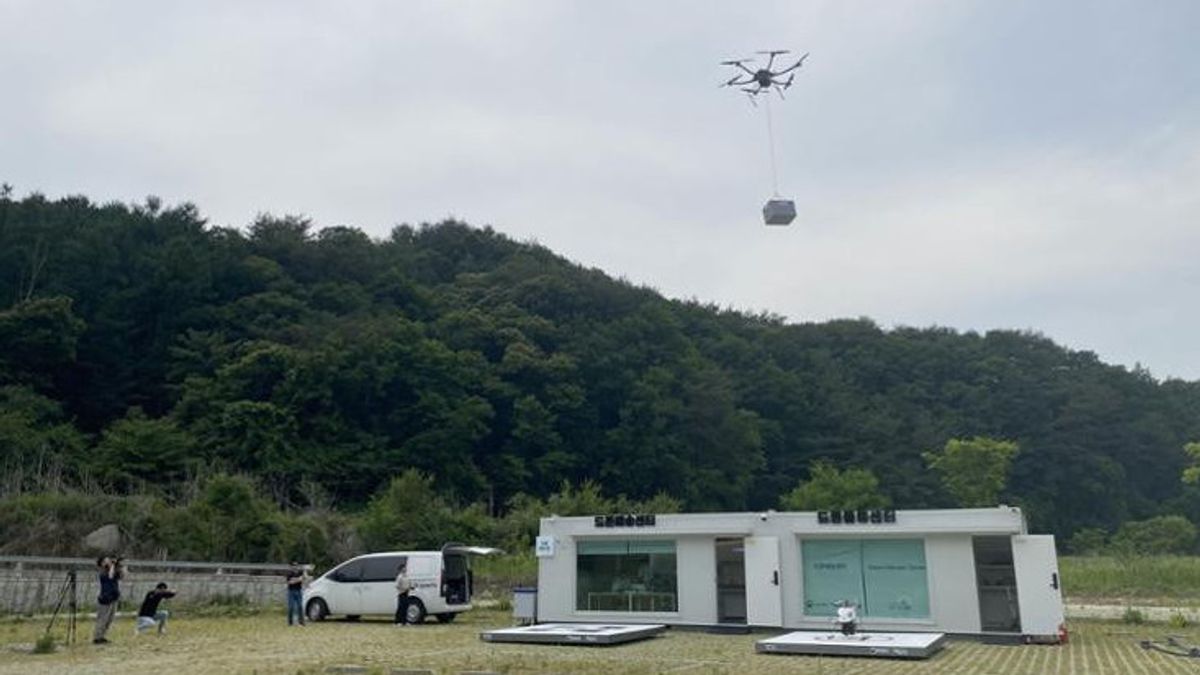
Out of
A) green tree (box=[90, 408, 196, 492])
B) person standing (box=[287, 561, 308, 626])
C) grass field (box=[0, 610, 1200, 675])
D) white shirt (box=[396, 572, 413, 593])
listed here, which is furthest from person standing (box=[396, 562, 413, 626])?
green tree (box=[90, 408, 196, 492])

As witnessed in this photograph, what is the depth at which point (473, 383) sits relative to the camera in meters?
54.2

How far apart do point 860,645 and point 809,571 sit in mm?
4490

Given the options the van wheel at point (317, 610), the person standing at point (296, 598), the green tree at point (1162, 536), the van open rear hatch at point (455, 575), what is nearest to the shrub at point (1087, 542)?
the green tree at point (1162, 536)

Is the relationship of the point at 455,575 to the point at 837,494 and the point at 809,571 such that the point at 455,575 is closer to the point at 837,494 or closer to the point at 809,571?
the point at 809,571

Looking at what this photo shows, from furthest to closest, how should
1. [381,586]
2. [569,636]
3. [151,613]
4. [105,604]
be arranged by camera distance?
[381,586] < [151,613] < [569,636] < [105,604]

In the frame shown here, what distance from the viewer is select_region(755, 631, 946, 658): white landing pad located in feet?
45.0

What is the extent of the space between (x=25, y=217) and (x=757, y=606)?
48679mm

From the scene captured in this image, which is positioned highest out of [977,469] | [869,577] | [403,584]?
[977,469]

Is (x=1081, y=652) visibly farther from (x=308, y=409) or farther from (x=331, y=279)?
(x=331, y=279)

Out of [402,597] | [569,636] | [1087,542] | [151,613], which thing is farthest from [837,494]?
[151,613]

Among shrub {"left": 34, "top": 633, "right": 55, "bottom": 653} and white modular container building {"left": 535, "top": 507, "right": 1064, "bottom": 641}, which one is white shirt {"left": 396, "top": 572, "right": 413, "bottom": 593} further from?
shrub {"left": 34, "top": 633, "right": 55, "bottom": 653}

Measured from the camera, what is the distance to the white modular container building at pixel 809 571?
17062 mm

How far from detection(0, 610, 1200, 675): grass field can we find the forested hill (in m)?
20.5

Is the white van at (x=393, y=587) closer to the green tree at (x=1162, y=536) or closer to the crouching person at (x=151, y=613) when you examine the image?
the crouching person at (x=151, y=613)
